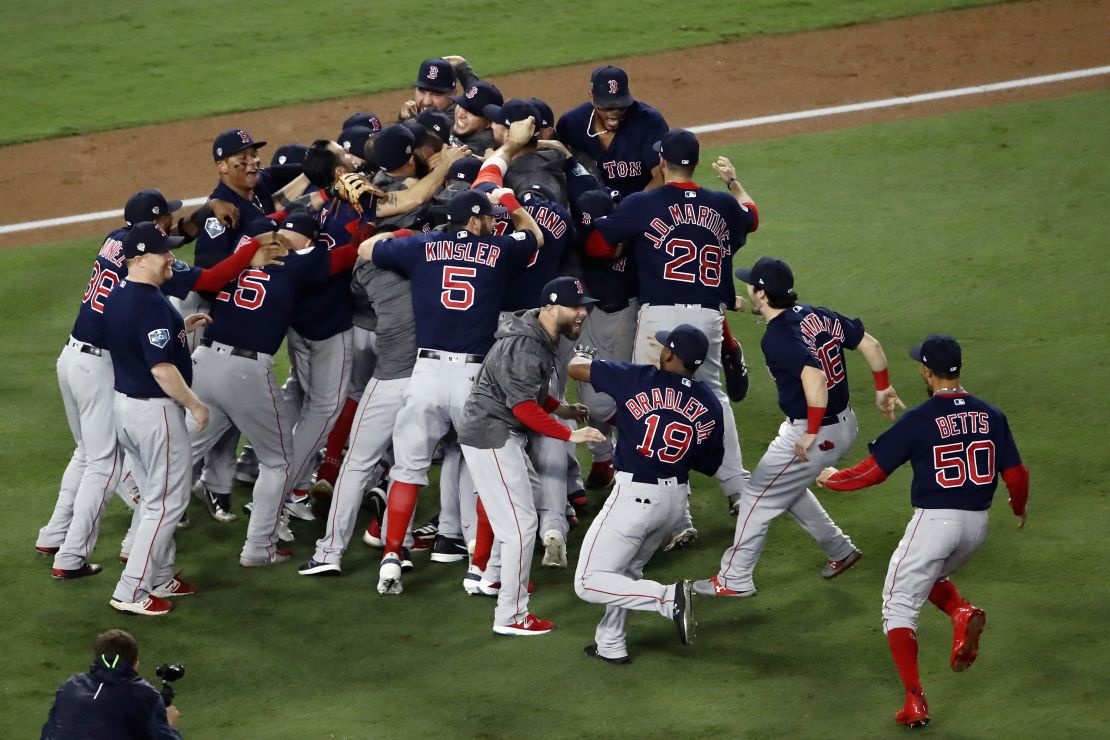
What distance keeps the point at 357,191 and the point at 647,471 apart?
7.63 feet

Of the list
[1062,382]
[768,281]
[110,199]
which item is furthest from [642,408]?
[110,199]

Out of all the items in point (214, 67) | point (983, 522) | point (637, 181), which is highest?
point (214, 67)

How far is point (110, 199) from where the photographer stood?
13.1m

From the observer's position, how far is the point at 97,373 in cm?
807

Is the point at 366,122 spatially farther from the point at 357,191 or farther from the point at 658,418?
the point at 658,418

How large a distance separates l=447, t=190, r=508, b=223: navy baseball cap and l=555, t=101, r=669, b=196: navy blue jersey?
5.17ft

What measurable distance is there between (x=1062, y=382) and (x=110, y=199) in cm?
771

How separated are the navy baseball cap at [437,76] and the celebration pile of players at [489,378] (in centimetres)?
57

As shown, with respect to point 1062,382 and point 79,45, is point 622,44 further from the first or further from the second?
point 1062,382

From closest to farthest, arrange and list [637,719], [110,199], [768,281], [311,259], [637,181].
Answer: [637,719]
[768,281]
[311,259]
[637,181]
[110,199]

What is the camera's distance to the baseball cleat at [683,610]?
23.3ft

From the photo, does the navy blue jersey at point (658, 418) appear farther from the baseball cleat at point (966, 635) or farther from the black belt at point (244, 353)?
the black belt at point (244, 353)

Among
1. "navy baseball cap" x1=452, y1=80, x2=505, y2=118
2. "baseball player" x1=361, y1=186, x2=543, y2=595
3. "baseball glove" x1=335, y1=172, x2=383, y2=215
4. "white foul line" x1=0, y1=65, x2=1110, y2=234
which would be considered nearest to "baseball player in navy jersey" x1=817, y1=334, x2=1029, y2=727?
"baseball player" x1=361, y1=186, x2=543, y2=595

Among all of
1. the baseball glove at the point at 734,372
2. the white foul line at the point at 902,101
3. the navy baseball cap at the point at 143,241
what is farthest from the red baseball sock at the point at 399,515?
the white foul line at the point at 902,101
